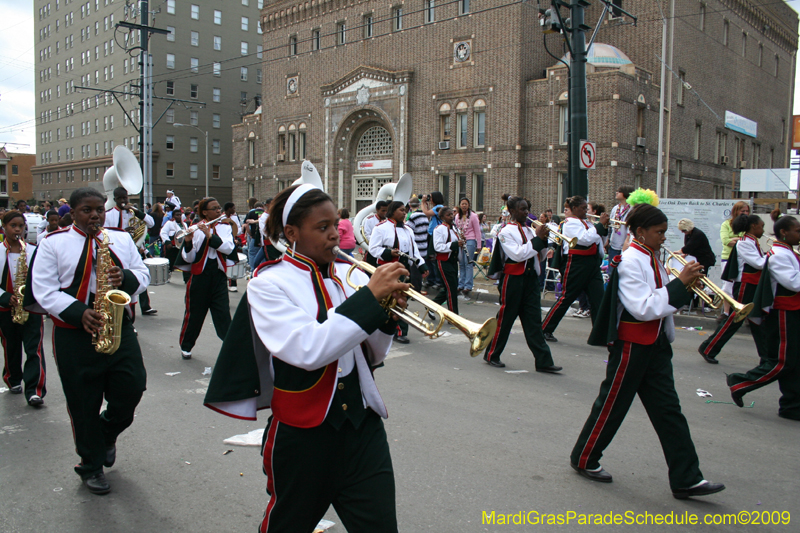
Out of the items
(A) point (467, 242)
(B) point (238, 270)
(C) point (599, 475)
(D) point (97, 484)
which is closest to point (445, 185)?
(A) point (467, 242)

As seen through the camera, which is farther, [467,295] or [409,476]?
[467,295]

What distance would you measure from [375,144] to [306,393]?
33.8 meters

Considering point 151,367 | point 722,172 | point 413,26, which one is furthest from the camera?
point 722,172

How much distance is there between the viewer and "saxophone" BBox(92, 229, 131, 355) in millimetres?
3848

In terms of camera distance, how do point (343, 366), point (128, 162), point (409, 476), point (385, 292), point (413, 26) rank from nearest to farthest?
point (385, 292) → point (343, 366) → point (409, 476) → point (128, 162) → point (413, 26)

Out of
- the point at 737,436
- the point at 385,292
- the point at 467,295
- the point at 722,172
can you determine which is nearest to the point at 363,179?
the point at 722,172

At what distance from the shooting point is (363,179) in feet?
118

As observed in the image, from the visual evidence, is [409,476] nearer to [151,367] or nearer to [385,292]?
[385,292]

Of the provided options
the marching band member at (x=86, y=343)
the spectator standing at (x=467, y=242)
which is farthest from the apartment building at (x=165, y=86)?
the marching band member at (x=86, y=343)

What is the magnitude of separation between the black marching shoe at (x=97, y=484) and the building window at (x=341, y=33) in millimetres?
34742

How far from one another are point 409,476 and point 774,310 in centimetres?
382

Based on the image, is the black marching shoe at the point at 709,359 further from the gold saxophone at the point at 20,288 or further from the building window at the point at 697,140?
the building window at the point at 697,140

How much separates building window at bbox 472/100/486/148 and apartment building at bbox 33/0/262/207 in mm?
33553

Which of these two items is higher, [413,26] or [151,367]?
[413,26]
